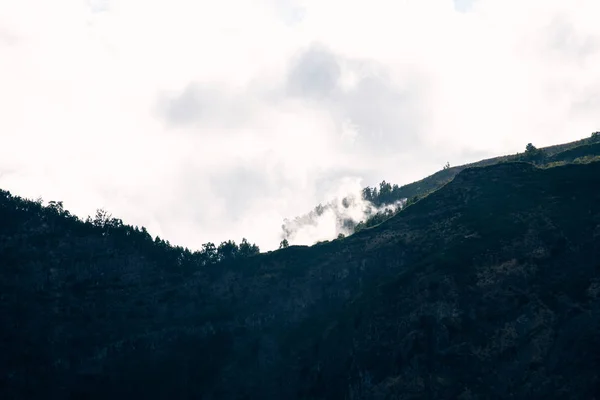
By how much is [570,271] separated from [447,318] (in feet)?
116

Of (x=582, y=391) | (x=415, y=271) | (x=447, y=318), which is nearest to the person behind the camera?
(x=582, y=391)

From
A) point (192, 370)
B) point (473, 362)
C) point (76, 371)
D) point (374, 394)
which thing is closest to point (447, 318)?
point (473, 362)

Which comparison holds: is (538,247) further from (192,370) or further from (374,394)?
(192,370)

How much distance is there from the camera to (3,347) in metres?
191

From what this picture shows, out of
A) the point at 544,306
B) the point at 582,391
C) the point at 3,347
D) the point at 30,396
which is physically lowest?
the point at 582,391

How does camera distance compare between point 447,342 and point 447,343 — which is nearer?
point 447,343

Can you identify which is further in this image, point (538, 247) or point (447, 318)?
point (538, 247)

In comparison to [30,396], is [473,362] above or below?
below

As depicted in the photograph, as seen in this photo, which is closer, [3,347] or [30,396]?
[30,396]

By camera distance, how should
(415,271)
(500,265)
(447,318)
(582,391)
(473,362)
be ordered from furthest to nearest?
(415,271), (500,265), (447,318), (473,362), (582,391)

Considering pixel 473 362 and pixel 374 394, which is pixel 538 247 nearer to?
pixel 473 362

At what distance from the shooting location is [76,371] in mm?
192500

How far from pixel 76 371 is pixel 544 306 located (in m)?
140

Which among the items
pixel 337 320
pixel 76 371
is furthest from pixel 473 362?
pixel 76 371
